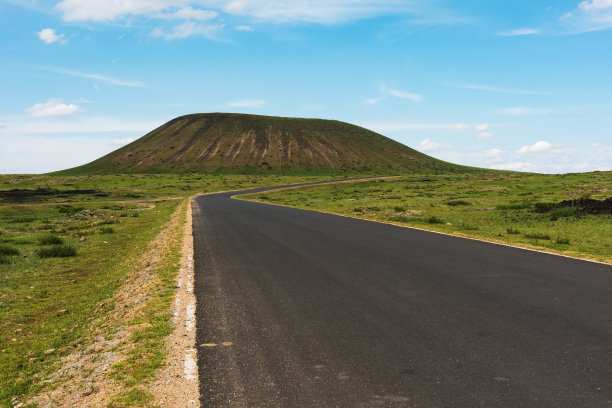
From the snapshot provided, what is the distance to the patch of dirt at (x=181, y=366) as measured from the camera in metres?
4.61

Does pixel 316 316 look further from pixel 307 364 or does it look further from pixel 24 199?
pixel 24 199

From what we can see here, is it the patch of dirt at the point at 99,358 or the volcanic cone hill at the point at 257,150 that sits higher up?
the volcanic cone hill at the point at 257,150

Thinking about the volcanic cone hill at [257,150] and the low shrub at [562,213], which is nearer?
the low shrub at [562,213]

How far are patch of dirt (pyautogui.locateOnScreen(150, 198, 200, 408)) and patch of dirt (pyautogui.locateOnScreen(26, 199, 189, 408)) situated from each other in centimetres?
57

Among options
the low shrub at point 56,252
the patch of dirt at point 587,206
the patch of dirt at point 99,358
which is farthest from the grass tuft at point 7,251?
the patch of dirt at point 587,206

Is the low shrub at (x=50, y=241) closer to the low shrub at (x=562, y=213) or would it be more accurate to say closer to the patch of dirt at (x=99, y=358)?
the patch of dirt at (x=99, y=358)

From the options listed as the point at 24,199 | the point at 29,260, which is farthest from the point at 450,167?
the point at 29,260

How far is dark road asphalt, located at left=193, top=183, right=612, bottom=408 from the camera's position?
459 centimetres

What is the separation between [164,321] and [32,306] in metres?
5.81

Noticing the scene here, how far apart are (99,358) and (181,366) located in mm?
1632

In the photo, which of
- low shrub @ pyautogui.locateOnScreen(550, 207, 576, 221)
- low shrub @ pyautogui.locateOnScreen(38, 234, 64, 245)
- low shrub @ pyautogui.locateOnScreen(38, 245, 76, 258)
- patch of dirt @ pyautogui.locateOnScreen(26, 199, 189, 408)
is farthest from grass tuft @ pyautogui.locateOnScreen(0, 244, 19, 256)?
low shrub @ pyautogui.locateOnScreen(550, 207, 576, 221)

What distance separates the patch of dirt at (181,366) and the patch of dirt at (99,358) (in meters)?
0.57

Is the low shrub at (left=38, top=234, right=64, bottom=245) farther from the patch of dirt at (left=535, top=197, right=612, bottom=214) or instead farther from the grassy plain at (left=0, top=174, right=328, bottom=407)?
the patch of dirt at (left=535, top=197, right=612, bottom=214)

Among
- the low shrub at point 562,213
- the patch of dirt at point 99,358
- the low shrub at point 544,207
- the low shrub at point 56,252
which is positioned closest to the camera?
the patch of dirt at point 99,358
